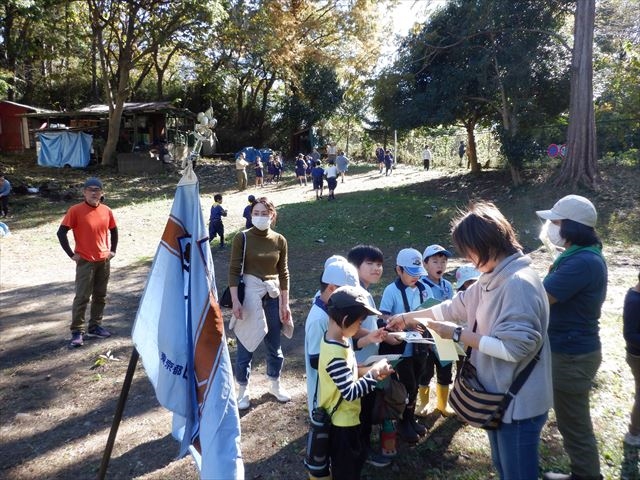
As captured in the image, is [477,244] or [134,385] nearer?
[477,244]

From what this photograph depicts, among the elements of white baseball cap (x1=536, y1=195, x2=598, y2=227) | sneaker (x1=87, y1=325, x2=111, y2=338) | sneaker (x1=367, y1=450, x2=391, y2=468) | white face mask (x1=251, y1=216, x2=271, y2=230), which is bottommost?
sneaker (x1=367, y1=450, x2=391, y2=468)

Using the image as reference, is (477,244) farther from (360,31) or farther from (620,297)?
(360,31)

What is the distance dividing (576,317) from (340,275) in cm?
145

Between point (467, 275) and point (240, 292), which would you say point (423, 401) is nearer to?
point (467, 275)

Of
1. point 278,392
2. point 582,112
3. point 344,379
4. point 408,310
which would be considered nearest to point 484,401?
point 344,379

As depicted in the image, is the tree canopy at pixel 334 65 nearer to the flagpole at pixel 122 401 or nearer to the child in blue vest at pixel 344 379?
the child in blue vest at pixel 344 379

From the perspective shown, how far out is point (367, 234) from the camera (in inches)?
516

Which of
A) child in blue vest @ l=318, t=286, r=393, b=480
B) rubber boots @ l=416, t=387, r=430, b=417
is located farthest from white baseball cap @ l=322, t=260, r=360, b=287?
rubber boots @ l=416, t=387, r=430, b=417

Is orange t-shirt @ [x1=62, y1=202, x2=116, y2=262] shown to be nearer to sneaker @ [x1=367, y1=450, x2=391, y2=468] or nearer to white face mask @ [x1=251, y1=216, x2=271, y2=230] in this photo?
white face mask @ [x1=251, y1=216, x2=271, y2=230]

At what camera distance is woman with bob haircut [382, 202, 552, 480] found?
231cm

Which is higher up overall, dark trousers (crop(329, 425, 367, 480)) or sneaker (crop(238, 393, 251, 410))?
dark trousers (crop(329, 425, 367, 480))

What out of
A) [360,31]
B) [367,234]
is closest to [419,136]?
[360,31]

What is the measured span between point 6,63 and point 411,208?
1059 inches

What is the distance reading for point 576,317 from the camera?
3053mm
